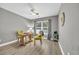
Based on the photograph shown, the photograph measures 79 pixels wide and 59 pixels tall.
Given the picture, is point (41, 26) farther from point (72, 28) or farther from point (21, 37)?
point (72, 28)

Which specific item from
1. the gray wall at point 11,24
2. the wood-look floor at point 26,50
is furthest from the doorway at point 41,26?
the wood-look floor at point 26,50

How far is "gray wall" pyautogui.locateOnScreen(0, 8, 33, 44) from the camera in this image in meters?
2.40

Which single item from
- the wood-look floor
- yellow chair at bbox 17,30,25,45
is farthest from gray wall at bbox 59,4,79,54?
yellow chair at bbox 17,30,25,45

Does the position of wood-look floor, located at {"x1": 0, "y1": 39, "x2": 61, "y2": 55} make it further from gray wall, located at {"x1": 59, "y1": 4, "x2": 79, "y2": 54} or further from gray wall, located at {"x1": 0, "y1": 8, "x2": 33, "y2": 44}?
gray wall, located at {"x1": 59, "y1": 4, "x2": 79, "y2": 54}

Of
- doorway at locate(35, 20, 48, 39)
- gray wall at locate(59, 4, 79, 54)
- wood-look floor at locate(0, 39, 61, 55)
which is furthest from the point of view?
doorway at locate(35, 20, 48, 39)

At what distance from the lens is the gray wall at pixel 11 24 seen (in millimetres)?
2401

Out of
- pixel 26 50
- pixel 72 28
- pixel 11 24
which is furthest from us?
pixel 11 24

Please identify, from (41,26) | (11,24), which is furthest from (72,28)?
(11,24)

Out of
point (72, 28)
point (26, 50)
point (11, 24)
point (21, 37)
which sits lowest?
point (26, 50)

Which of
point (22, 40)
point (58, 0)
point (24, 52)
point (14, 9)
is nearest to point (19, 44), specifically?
point (22, 40)

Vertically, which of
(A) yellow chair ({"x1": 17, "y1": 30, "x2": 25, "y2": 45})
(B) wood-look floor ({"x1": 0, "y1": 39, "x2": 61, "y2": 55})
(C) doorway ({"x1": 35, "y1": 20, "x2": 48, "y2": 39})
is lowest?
(B) wood-look floor ({"x1": 0, "y1": 39, "x2": 61, "y2": 55})

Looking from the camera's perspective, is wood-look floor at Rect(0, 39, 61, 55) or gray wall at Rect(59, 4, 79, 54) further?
wood-look floor at Rect(0, 39, 61, 55)

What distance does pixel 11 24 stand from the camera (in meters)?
2.50

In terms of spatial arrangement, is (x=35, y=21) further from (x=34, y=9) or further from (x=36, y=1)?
(x=36, y=1)
